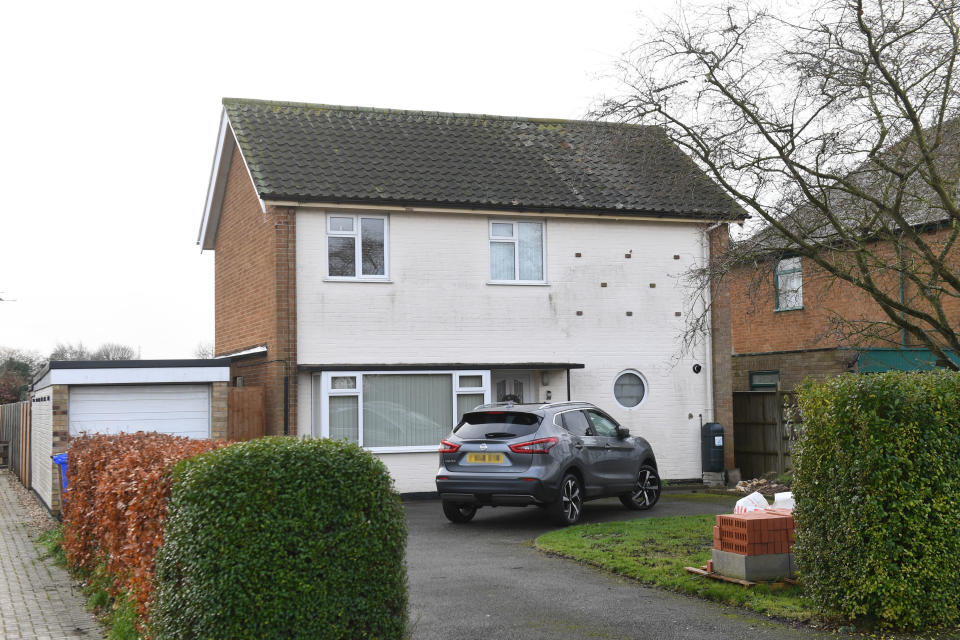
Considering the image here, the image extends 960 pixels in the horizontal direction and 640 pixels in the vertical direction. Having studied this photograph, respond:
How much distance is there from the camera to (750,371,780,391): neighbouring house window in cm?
2350

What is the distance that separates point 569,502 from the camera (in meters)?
13.9

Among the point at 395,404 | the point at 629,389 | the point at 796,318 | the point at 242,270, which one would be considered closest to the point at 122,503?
the point at 395,404

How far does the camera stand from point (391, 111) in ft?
72.6

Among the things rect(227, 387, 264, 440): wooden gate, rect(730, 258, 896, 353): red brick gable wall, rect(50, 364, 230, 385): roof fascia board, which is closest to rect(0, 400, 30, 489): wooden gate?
rect(227, 387, 264, 440): wooden gate

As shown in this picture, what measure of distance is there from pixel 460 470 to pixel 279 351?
5.84 m

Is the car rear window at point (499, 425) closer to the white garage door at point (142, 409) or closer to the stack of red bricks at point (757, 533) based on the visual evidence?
the stack of red bricks at point (757, 533)

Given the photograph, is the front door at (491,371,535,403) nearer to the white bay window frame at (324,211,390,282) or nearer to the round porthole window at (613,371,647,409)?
the round porthole window at (613,371,647,409)

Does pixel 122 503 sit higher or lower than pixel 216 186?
lower

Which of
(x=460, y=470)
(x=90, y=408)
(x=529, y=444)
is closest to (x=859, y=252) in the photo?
(x=529, y=444)

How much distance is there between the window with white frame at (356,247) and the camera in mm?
18938

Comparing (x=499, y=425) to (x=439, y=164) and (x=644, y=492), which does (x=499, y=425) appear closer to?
(x=644, y=492)

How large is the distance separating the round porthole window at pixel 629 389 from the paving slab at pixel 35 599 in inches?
437

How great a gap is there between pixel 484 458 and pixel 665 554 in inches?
134

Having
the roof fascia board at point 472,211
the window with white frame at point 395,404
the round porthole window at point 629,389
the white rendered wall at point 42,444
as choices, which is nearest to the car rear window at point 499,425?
the window with white frame at point 395,404
